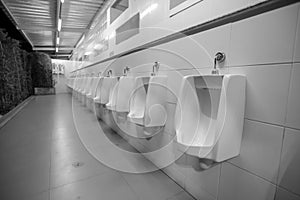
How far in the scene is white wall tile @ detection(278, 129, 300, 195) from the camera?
0.70m

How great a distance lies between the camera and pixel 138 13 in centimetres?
197

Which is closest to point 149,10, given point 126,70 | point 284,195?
point 126,70

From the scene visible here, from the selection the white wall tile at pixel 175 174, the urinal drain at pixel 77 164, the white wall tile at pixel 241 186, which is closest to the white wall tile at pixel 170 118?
the white wall tile at pixel 175 174

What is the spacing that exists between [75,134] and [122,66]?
1428 millimetres

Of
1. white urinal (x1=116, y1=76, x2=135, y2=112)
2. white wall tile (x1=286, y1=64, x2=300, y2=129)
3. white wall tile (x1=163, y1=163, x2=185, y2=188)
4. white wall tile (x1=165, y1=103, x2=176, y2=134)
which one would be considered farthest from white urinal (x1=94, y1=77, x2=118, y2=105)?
white wall tile (x1=286, y1=64, x2=300, y2=129)

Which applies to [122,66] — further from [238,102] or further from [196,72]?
[238,102]

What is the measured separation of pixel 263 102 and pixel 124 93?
1410 mm

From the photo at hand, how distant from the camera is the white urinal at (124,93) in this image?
6.14 feet

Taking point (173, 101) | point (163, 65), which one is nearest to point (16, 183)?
point (173, 101)

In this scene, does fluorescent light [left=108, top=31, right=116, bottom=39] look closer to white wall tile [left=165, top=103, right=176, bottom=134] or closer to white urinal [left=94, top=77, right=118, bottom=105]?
white urinal [left=94, top=77, right=118, bottom=105]

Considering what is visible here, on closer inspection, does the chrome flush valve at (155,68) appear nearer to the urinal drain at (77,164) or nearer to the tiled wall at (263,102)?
the tiled wall at (263,102)

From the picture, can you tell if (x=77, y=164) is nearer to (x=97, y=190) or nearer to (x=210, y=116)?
(x=97, y=190)

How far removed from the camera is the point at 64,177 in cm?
150

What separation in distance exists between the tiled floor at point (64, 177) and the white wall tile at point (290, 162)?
763mm
